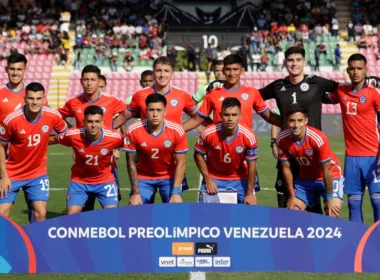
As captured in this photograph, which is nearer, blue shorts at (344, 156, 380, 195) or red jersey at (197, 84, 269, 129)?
blue shorts at (344, 156, 380, 195)

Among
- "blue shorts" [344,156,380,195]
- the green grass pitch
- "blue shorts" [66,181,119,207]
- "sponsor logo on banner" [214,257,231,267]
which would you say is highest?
"blue shorts" [344,156,380,195]

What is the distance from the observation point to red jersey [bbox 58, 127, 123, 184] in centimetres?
856

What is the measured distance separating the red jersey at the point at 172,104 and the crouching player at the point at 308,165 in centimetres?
144

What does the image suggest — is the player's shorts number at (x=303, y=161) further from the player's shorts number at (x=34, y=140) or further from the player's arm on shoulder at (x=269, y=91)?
the player's shorts number at (x=34, y=140)

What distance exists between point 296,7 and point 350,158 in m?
31.2

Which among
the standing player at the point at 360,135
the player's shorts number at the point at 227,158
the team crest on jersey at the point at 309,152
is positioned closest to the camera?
the team crest on jersey at the point at 309,152

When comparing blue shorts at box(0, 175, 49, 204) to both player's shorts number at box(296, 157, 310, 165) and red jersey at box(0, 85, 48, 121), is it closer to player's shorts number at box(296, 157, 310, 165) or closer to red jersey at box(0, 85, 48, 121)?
red jersey at box(0, 85, 48, 121)

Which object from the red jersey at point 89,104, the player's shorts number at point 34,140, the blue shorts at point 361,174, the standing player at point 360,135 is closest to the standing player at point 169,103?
the red jersey at point 89,104

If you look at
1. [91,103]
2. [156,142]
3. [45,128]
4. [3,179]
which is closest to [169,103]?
[156,142]

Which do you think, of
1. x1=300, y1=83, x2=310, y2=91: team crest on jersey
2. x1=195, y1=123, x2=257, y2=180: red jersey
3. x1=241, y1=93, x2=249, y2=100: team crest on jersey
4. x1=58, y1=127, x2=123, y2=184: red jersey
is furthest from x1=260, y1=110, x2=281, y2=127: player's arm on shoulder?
x1=58, y1=127, x2=123, y2=184: red jersey

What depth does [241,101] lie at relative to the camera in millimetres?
8945

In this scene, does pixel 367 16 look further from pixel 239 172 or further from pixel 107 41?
pixel 239 172

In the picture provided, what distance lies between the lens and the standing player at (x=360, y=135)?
342 inches

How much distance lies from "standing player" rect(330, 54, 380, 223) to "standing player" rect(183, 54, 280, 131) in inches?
34.6
